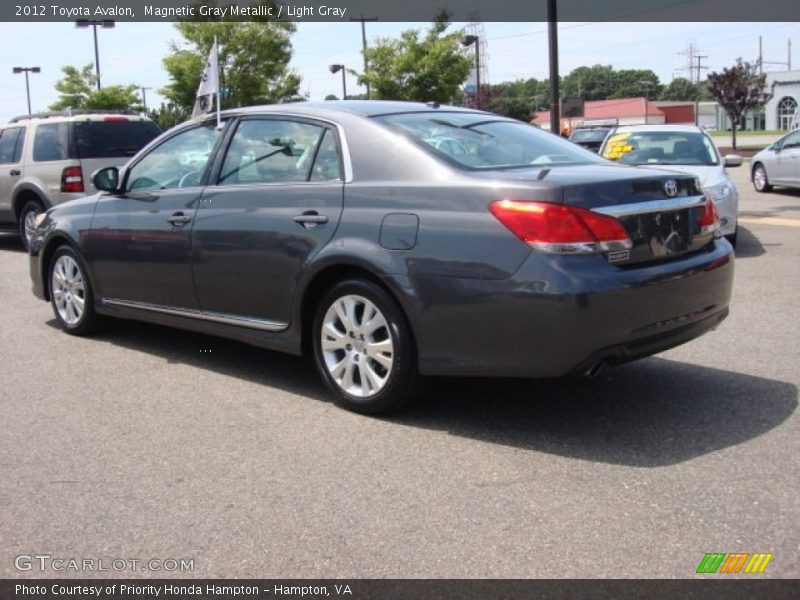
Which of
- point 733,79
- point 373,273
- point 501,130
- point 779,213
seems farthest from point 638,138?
point 733,79

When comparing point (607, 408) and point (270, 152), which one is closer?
point (607, 408)

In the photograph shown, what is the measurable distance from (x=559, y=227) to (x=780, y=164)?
16.6 metres

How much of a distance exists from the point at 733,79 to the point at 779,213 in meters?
35.0

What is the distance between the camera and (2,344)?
6.93 metres

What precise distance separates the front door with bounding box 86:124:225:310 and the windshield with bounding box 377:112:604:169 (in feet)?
4.89

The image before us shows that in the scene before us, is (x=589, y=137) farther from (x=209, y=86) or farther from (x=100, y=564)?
(x=100, y=564)

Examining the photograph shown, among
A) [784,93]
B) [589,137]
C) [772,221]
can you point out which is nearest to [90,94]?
[589,137]

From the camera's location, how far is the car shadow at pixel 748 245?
10568mm

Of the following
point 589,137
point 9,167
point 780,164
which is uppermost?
point 589,137

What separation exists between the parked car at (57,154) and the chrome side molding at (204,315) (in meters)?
6.20

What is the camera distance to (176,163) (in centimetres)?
612

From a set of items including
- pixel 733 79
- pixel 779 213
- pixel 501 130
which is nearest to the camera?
pixel 501 130

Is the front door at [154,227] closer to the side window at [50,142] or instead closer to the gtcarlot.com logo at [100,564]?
the gtcarlot.com logo at [100,564]
